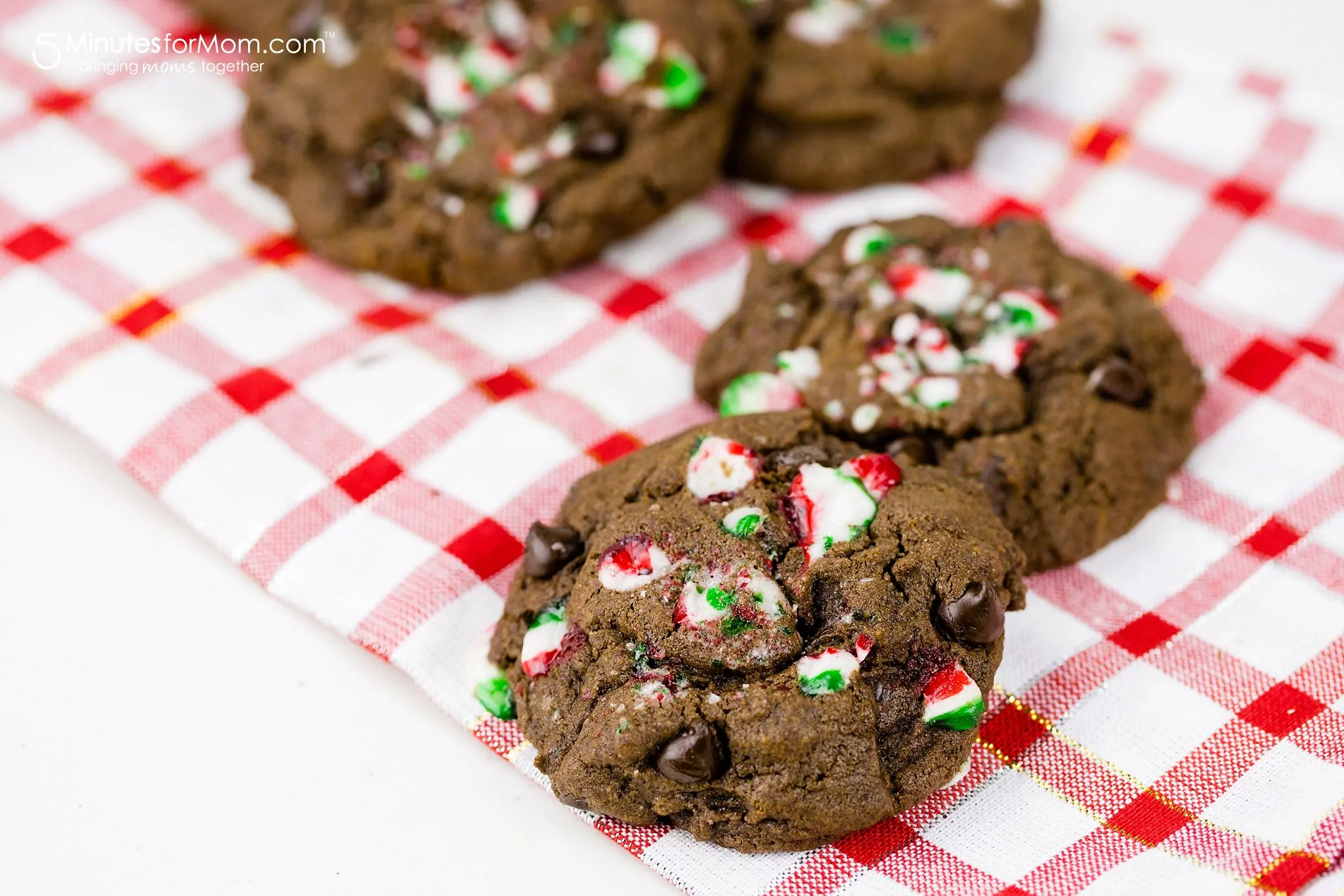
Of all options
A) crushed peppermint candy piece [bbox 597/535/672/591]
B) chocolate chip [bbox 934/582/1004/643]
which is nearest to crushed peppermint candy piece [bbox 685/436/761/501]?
crushed peppermint candy piece [bbox 597/535/672/591]

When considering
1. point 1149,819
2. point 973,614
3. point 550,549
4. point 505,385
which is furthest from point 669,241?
point 1149,819

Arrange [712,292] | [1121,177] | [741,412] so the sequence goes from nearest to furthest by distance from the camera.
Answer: [741,412] < [712,292] < [1121,177]

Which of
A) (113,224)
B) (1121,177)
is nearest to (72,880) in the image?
(113,224)

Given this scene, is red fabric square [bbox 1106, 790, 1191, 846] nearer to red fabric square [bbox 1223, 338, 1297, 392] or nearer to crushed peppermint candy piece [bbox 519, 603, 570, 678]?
crushed peppermint candy piece [bbox 519, 603, 570, 678]

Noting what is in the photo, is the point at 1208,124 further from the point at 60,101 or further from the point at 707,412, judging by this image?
the point at 60,101

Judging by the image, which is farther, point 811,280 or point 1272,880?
point 811,280

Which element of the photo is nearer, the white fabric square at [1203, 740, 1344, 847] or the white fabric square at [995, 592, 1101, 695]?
the white fabric square at [1203, 740, 1344, 847]

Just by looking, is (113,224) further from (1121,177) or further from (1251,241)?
(1251,241)

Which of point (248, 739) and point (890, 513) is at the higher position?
point (890, 513)
